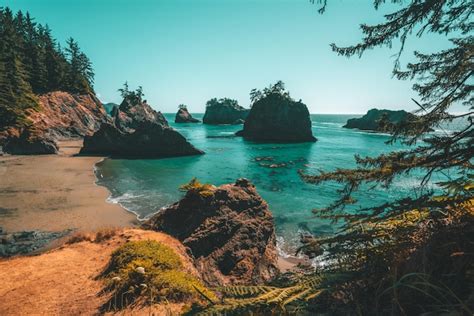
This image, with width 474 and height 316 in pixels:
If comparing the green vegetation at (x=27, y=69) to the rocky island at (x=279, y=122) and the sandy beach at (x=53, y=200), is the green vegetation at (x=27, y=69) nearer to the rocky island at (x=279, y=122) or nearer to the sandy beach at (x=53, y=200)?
the sandy beach at (x=53, y=200)

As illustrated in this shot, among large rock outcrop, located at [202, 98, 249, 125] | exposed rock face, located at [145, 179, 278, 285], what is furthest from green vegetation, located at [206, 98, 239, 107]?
exposed rock face, located at [145, 179, 278, 285]

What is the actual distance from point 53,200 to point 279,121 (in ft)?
221

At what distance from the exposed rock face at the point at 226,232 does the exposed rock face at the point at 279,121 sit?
222ft

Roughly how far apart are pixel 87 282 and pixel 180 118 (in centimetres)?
15697

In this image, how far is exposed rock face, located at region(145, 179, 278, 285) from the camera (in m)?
9.99

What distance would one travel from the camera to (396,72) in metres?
5.84

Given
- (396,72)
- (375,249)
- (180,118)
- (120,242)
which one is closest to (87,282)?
(120,242)

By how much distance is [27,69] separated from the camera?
205ft

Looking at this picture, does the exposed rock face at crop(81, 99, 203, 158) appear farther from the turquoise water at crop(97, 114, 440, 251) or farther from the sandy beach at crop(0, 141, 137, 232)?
the sandy beach at crop(0, 141, 137, 232)

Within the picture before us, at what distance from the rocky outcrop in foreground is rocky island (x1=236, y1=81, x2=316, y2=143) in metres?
44.7

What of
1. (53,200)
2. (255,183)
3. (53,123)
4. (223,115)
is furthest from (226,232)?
(223,115)

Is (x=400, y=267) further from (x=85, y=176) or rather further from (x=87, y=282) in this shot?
(x=85, y=176)


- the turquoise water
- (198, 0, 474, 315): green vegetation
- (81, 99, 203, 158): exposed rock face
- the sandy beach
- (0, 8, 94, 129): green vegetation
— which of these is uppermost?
(0, 8, 94, 129): green vegetation

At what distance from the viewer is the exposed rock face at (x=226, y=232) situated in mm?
9992
